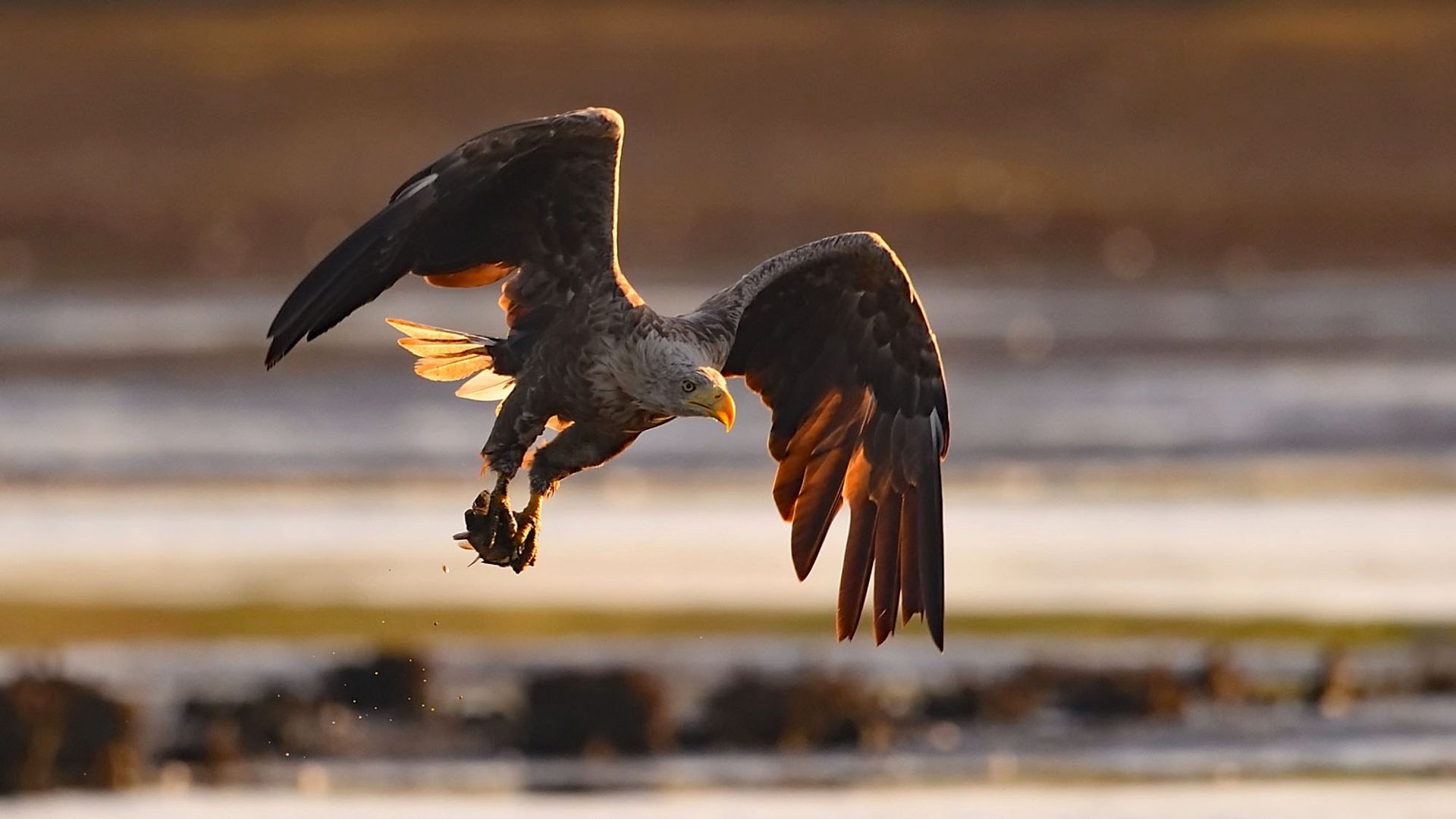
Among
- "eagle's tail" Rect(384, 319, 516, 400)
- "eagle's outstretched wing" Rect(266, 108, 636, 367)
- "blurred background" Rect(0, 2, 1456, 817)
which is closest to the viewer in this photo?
"eagle's outstretched wing" Rect(266, 108, 636, 367)

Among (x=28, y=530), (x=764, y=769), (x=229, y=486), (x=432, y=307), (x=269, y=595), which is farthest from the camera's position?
(x=432, y=307)

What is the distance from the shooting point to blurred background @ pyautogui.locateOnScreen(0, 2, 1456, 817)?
12547 millimetres

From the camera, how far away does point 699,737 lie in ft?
41.6

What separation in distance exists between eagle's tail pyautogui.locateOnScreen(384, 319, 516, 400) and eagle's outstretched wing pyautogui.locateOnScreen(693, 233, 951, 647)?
831 mm

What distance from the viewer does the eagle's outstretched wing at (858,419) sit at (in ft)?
32.4

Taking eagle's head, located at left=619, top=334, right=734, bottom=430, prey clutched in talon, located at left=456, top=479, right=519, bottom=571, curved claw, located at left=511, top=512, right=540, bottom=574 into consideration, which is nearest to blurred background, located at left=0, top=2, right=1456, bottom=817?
curved claw, located at left=511, top=512, right=540, bottom=574

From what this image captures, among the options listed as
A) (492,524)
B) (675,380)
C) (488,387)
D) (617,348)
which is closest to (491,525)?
(492,524)

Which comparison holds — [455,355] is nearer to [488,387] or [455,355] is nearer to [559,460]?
[488,387]

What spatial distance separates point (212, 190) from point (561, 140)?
21.7 meters

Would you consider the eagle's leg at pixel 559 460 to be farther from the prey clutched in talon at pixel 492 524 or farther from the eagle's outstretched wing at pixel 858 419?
the eagle's outstretched wing at pixel 858 419

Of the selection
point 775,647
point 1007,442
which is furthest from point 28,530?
point 1007,442

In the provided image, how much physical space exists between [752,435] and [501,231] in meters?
9.90

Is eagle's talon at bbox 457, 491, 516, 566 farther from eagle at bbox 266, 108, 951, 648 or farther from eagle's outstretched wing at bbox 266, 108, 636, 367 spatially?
eagle's outstretched wing at bbox 266, 108, 636, 367

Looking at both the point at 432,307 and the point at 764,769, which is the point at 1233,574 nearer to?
the point at 764,769
